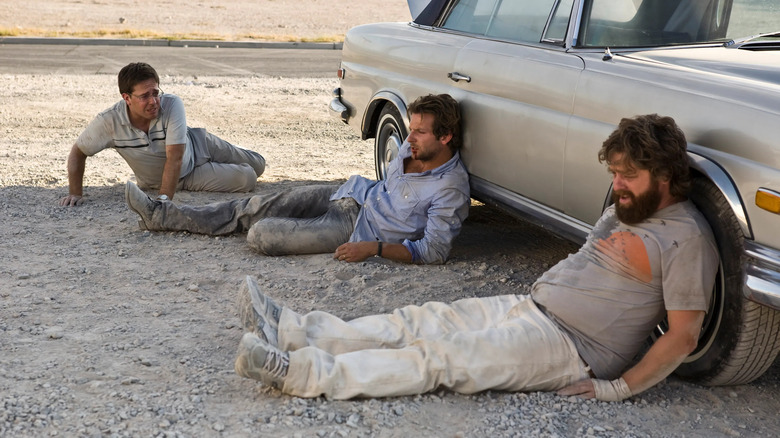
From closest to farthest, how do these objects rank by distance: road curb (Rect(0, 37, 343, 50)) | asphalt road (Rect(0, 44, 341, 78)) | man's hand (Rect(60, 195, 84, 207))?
man's hand (Rect(60, 195, 84, 207)) → asphalt road (Rect(0, 44, 341, 78)) → road curb (Rect(0, 37, 343, 50))

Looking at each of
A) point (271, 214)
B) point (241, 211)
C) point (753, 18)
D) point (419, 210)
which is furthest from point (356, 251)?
point (753, 18)

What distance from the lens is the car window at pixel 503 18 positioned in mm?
4891

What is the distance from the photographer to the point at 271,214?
228 inches

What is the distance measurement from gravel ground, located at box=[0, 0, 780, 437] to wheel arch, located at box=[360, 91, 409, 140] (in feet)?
3.01

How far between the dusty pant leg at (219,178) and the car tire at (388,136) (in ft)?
3.60

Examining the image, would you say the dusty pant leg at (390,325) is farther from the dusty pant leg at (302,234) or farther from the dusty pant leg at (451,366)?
the dusty pant leg at (302,234)

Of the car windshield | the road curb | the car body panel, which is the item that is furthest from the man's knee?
the road curb

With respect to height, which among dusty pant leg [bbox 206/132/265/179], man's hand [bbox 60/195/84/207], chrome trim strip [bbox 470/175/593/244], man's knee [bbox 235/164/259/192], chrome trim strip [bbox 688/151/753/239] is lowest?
man's hand [bbox 60/195/84/207]

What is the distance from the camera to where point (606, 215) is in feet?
12.0

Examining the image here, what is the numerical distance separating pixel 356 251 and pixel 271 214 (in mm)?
887

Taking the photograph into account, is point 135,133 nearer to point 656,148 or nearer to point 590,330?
point 590,330

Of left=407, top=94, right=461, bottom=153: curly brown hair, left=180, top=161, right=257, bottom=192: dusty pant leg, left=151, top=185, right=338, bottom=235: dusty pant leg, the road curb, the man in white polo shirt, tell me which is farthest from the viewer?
the road curb

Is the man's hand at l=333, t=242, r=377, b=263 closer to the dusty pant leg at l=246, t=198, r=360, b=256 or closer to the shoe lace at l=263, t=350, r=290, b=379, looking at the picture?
the dusty pant leg at l=246, t=198, r=360, b=256

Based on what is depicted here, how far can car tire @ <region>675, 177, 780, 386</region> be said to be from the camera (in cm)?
341
